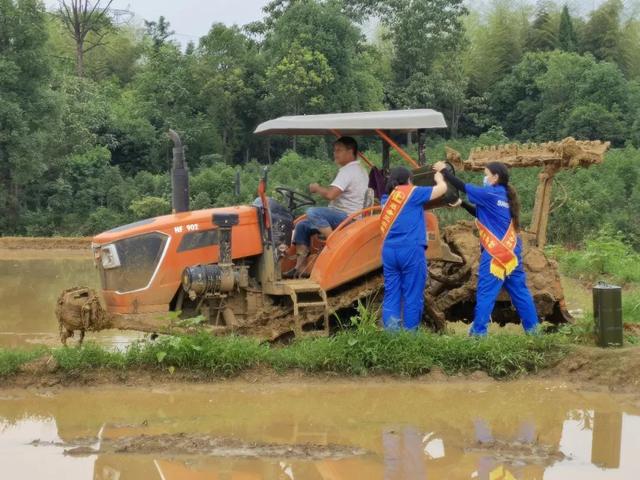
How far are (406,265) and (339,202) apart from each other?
1.00 meters

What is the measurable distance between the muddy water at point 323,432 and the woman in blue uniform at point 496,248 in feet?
2.95

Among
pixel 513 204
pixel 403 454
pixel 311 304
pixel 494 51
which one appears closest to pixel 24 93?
pixel 311 304

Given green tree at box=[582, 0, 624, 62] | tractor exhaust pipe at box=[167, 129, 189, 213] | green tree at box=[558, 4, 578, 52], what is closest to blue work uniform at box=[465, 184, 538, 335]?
tractor exhaust pipe at box=[167, 129, 189, 213]

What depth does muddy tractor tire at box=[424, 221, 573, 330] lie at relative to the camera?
8.46 meters

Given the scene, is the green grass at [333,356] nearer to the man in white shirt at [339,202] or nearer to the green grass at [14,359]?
the green grass at [14,359]

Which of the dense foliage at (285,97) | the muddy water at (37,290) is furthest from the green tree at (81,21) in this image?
the muddy water at (37,290)

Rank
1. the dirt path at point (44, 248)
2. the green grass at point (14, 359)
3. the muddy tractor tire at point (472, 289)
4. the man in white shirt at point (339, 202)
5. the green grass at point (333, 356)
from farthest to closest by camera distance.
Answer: the dirt path at point (44, 248) → the muddy tractor tire at point (472, 289) → the man in white shirt at point (339, 202) → the green grass at point (333, 356) → the green grass at point (14, 359)

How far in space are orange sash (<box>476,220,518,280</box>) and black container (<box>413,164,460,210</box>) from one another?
0.41 metres

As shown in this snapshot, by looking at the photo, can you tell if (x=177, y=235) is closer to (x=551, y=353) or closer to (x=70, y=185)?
(x=551, y=353)

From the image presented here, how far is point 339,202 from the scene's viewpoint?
8336mm

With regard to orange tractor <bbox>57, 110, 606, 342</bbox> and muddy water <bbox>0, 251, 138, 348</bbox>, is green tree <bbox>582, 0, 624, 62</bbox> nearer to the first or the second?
muddy water <bbox>0, 251, 138, 348</bbox>

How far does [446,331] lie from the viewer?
8414mm

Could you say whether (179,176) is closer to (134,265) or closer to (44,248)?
(134,265)

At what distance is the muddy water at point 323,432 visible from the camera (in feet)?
17.3
